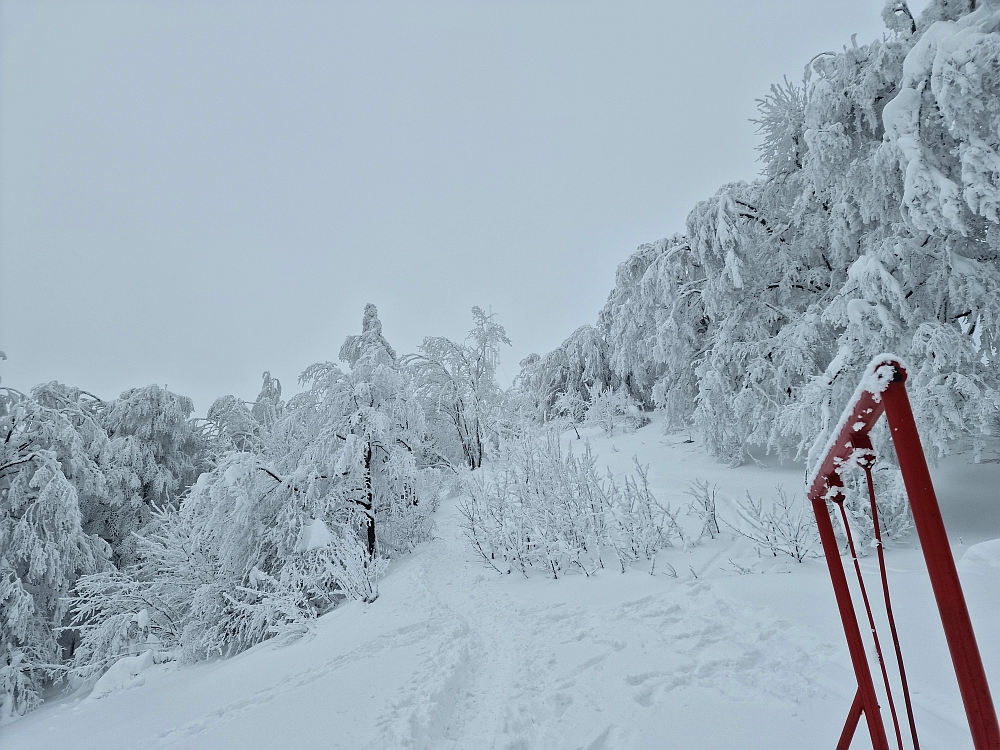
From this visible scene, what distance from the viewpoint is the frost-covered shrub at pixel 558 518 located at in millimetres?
6203

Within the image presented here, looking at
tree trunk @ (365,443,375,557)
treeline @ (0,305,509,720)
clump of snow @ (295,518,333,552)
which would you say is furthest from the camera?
tree trunk @ (365,443,375,557)

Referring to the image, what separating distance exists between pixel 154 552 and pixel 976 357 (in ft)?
40.2

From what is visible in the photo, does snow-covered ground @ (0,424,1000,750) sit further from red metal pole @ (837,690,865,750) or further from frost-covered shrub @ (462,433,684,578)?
red metal pole @ (837,690,865,750)

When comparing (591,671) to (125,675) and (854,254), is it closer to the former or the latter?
(125,675)

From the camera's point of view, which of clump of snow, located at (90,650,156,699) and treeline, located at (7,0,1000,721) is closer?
treeline, located at (7,0,1000,721)

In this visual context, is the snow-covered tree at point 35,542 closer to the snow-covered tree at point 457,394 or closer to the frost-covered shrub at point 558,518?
the frost-covered shrub at point 558,518

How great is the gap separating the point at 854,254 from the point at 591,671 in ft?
24.1

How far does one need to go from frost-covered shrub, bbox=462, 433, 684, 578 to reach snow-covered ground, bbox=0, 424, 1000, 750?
13.5 inches

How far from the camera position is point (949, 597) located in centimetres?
94

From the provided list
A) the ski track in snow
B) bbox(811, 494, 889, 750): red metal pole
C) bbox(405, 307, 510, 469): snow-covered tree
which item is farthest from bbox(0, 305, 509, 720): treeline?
bbox(811, 494, 889, 750): red metal pole

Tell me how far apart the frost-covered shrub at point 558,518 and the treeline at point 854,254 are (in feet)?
6.95

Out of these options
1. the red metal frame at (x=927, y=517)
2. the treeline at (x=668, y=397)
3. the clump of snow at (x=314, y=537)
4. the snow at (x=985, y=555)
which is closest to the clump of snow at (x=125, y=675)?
the treeline at (x=668, y=397)

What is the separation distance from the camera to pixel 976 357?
228 inches

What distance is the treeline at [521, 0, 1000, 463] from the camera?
16.2ft
